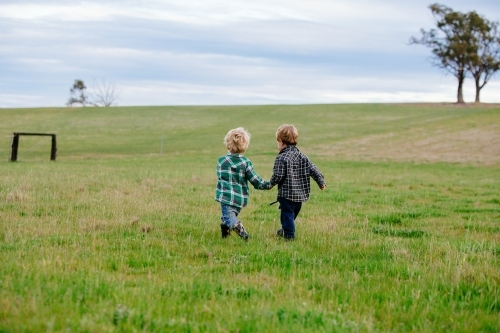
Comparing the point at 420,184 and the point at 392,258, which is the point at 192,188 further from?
the point at 392,258

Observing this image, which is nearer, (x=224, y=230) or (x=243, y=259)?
(x=243, y=259)

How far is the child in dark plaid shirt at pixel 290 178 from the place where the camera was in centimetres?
944

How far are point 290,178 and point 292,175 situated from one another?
57 mm

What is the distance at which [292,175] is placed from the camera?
31.1ft

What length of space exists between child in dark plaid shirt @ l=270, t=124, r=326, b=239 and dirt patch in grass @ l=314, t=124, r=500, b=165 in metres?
28.5

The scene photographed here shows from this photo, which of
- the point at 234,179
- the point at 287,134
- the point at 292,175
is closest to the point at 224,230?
the point at 234,179

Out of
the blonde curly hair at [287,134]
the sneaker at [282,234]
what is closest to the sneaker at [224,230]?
the sneaker at [282,234]

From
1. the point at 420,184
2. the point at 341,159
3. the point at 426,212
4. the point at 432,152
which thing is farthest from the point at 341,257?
the point at 432,152

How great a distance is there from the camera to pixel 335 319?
5008 mm

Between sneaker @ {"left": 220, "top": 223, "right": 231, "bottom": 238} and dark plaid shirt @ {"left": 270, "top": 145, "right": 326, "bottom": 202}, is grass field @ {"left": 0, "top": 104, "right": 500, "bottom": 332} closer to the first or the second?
sneaker @ {"left": 220, "top": 223, "right": 231, "bottom": 238}

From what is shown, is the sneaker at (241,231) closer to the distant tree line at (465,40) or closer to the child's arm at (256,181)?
the child's arm at (256,181)

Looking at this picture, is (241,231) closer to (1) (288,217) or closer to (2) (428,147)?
(1) (288,217)

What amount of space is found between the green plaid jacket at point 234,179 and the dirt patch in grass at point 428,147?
28.9 meters

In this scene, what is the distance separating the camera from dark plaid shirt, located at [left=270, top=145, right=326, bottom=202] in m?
9.46
